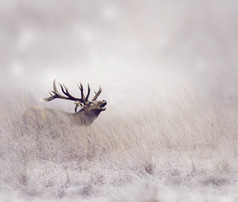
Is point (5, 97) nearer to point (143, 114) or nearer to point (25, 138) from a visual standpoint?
point (25, 138)

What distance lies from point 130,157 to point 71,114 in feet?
5.86

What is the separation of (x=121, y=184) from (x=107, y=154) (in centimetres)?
62

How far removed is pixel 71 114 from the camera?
4.71m

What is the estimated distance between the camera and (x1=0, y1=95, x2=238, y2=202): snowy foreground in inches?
108

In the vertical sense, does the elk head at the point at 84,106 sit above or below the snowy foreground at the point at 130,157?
above

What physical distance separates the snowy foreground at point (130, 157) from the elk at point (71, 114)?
0.74 ft

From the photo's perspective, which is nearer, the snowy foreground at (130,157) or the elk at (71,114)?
the snowy foreground at (130,157)

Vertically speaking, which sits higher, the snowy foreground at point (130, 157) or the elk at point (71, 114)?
the elk at point (71, 114)

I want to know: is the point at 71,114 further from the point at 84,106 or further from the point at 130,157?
the point at 130,157

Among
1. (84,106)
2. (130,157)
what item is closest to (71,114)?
(84,106)

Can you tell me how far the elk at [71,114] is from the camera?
4.38m

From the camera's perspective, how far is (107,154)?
3.41 metres

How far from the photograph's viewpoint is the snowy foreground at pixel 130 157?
2.74 m

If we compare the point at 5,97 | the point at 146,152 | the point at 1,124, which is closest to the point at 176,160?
the point at 146,152
